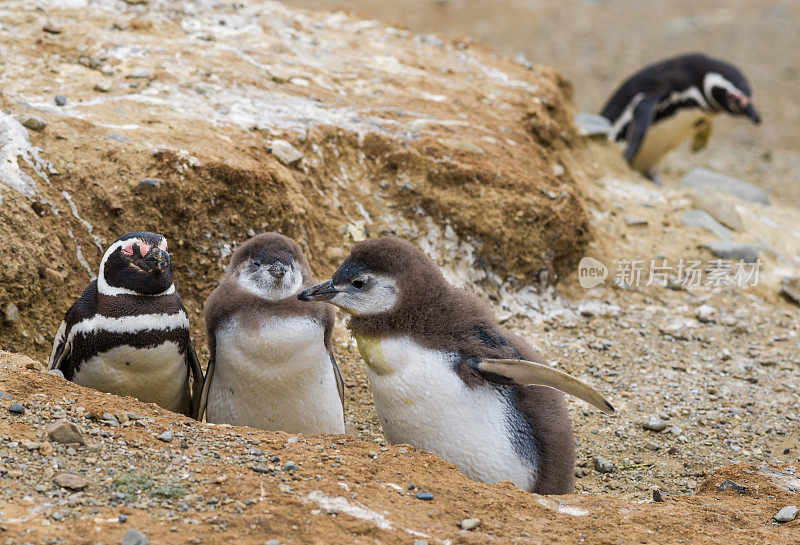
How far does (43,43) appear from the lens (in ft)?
18.8

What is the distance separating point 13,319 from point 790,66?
14.3m

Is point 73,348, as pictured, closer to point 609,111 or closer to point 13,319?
point 13,319

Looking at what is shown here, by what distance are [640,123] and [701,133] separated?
1.47 m

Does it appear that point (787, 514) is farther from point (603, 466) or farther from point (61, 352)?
point (61, 352)

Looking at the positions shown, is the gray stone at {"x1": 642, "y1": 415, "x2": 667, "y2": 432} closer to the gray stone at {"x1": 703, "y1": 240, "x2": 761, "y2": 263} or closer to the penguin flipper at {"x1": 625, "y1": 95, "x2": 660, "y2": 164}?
the gray stone at {"x1": 703, "y1": 240, "x2": 761, "y2": 263}

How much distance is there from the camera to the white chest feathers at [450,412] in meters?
3.49

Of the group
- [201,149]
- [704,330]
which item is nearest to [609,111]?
[704,330]

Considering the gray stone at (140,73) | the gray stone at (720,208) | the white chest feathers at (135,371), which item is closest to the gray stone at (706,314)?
the gray stone at (720,208)

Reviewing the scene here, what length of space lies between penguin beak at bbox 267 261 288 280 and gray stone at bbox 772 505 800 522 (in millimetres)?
2155

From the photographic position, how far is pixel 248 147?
516 centimetres

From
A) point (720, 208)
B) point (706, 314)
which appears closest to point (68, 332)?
point (706, 314)

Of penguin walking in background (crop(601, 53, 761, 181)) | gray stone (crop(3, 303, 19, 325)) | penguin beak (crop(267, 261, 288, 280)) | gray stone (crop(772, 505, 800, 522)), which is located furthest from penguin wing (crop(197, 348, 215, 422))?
penguin walking in background (crop(601, 53, 761, 181))

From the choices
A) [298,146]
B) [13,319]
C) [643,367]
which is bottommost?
[643,367]

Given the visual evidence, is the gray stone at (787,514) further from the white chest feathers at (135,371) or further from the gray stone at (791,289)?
the gray stone at (791,289)
